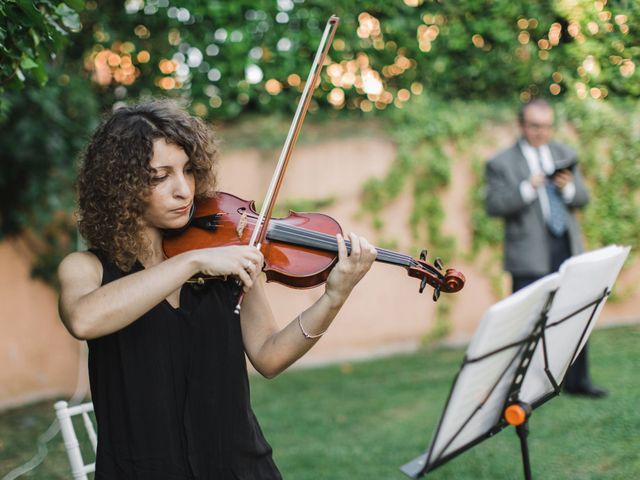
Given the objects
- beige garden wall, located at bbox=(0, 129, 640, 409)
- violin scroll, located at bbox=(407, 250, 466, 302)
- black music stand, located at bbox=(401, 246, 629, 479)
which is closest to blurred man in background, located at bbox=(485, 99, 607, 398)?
beige garden wall, located at bbox=(0, 129, 640, 409)

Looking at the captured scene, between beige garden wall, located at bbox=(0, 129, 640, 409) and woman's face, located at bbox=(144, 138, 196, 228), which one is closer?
woman's face, located at bbox=(144, 138, 196, 228)

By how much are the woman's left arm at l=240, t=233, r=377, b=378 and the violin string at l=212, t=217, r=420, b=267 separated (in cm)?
12

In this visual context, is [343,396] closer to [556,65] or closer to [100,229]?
[556,65]

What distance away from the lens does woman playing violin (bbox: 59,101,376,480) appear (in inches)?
70.6

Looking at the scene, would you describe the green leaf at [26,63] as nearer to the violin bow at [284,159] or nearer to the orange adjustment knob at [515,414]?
the violin bow at [284,159]

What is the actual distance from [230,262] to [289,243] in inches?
18.1

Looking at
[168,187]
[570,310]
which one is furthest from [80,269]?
[570,310]

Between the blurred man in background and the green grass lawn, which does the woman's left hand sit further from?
the blurred man in background

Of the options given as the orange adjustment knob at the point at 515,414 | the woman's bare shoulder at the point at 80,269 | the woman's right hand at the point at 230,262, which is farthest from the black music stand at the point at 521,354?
the woman's bare shoulder at the point at 80,269

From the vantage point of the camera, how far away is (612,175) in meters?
6.24

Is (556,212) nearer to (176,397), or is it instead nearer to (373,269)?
(373,269)

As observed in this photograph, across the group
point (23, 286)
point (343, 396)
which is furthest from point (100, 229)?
point (23, 286)

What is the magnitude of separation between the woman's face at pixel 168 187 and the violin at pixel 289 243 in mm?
153

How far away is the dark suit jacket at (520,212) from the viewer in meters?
4.17
